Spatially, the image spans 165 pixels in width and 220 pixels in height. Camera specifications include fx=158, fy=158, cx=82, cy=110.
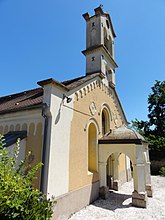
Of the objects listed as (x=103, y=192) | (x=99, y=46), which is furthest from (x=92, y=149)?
(x=99, y=46)

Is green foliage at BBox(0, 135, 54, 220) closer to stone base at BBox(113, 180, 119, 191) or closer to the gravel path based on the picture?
the gravel path

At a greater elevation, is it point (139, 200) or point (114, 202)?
point (139, 200)

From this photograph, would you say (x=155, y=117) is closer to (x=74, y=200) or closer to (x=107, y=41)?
(x=107, y=41)

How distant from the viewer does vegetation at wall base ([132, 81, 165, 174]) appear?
69.8ft

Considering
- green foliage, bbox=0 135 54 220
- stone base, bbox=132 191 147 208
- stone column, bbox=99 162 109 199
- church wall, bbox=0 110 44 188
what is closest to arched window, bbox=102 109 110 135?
stone column, bbox=99 162 109 199

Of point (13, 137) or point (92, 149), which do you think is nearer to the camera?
point (13, 137)

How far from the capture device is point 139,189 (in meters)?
8.05

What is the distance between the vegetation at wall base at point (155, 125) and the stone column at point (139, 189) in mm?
14764

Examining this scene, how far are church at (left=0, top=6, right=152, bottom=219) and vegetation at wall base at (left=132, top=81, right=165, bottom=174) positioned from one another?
38.3ft

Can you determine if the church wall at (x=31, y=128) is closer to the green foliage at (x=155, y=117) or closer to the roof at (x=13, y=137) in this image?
the roof at (x=13, y=137)

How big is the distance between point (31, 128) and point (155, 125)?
24.5m

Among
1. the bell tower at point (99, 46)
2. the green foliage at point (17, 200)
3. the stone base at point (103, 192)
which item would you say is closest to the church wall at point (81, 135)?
the stone base at point (103, 192)

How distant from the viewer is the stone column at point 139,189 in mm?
7820

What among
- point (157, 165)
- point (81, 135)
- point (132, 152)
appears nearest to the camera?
point (81, 135)
